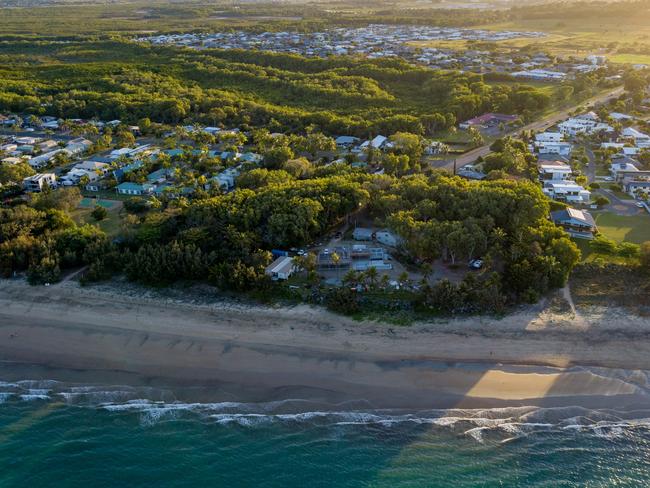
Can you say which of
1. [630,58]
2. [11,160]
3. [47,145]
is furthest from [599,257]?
[630,58]

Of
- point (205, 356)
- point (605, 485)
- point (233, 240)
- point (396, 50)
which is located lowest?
point (605, 485)

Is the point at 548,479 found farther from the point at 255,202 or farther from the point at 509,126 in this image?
the point at 509,126

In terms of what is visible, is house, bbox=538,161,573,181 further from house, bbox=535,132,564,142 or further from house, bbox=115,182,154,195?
house, bbox=115,182,154,195

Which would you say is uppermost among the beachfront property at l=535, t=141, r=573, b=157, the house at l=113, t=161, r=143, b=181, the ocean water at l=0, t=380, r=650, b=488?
the beachfront property at l=535, t=141, r=573, b=157

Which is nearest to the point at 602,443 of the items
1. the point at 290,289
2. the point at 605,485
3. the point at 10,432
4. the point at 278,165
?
the point at 605,485

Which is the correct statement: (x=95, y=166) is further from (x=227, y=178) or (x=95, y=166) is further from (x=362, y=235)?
(x=362, y=235)

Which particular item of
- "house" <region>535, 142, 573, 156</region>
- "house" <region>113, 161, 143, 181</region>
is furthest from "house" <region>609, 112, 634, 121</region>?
"house" <region>113, 161, 143, 181</region>
